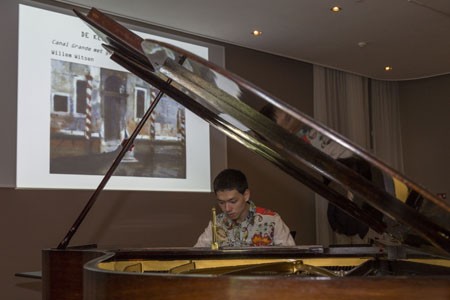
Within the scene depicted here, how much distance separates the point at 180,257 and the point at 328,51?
4527 mm

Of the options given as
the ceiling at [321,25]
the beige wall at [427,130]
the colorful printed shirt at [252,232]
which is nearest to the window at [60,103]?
the ceiling at [321,25]

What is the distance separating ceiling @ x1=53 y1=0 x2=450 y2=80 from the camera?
16.7 feet

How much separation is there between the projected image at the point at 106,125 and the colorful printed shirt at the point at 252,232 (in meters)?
1.95

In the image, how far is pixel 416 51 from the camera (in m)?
6.61

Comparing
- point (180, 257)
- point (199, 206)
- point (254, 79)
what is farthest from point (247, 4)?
point (180, 257)

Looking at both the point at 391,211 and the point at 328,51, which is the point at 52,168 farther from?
the point at 391,211

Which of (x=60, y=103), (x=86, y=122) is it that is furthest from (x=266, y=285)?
(x=86, y=122)

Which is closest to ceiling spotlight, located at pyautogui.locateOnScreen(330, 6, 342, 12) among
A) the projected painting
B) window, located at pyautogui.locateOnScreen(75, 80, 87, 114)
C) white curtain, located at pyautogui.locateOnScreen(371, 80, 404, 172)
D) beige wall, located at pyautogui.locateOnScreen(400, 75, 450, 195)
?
the projected painting

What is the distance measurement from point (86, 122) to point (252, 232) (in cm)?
228

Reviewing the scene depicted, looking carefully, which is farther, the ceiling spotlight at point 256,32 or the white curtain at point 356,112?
the white curtain at point 356,112

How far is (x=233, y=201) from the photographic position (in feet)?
10.8

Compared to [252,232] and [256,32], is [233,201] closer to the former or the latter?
[252,232]

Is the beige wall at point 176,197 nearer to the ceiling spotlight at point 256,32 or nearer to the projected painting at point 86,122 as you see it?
the projected painting at point 86,122

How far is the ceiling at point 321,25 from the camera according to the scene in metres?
5.08
